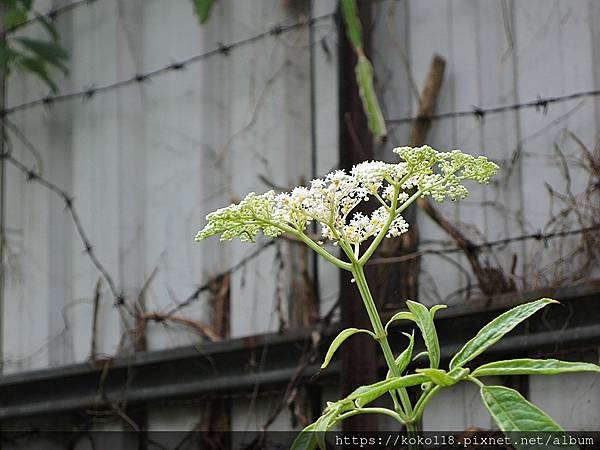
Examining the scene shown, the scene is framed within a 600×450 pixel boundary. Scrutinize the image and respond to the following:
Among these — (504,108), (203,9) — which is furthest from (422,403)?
(203,9)

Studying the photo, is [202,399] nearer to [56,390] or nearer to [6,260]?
[56,390]

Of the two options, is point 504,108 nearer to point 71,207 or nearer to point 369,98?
point 369,98

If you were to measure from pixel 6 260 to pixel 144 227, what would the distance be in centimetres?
62

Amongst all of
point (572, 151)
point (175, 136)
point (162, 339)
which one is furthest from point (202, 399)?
point (572, 151)

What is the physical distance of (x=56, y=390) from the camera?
11.5ft

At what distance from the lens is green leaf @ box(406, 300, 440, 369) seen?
1.18m

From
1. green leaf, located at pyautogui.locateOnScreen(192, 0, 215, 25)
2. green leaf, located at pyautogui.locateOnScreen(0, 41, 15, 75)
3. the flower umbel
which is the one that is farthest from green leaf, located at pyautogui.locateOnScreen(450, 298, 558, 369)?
green leaf, located at pyautogui.locateOnScreen(0, 41, 15, 75)

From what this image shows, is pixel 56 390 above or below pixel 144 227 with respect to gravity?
below

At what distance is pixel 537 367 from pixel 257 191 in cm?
218

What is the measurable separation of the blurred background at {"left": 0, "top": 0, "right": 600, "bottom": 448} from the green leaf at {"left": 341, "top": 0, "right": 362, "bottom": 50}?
0.06 metres

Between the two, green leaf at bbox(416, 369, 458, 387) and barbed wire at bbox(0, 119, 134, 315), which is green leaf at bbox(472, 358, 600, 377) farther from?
barbed wire at bbox(0, 119, 134, 315)

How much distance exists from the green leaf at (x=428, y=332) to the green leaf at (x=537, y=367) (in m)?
0.05

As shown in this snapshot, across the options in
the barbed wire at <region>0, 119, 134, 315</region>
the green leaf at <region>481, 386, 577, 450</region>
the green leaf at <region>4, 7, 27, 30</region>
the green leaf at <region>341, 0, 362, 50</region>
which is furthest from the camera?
the green leaf at <region>4, 7, 27, 30</region>

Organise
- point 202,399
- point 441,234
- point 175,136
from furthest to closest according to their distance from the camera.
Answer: point 175,136 < point 202,399 < point 441,234
